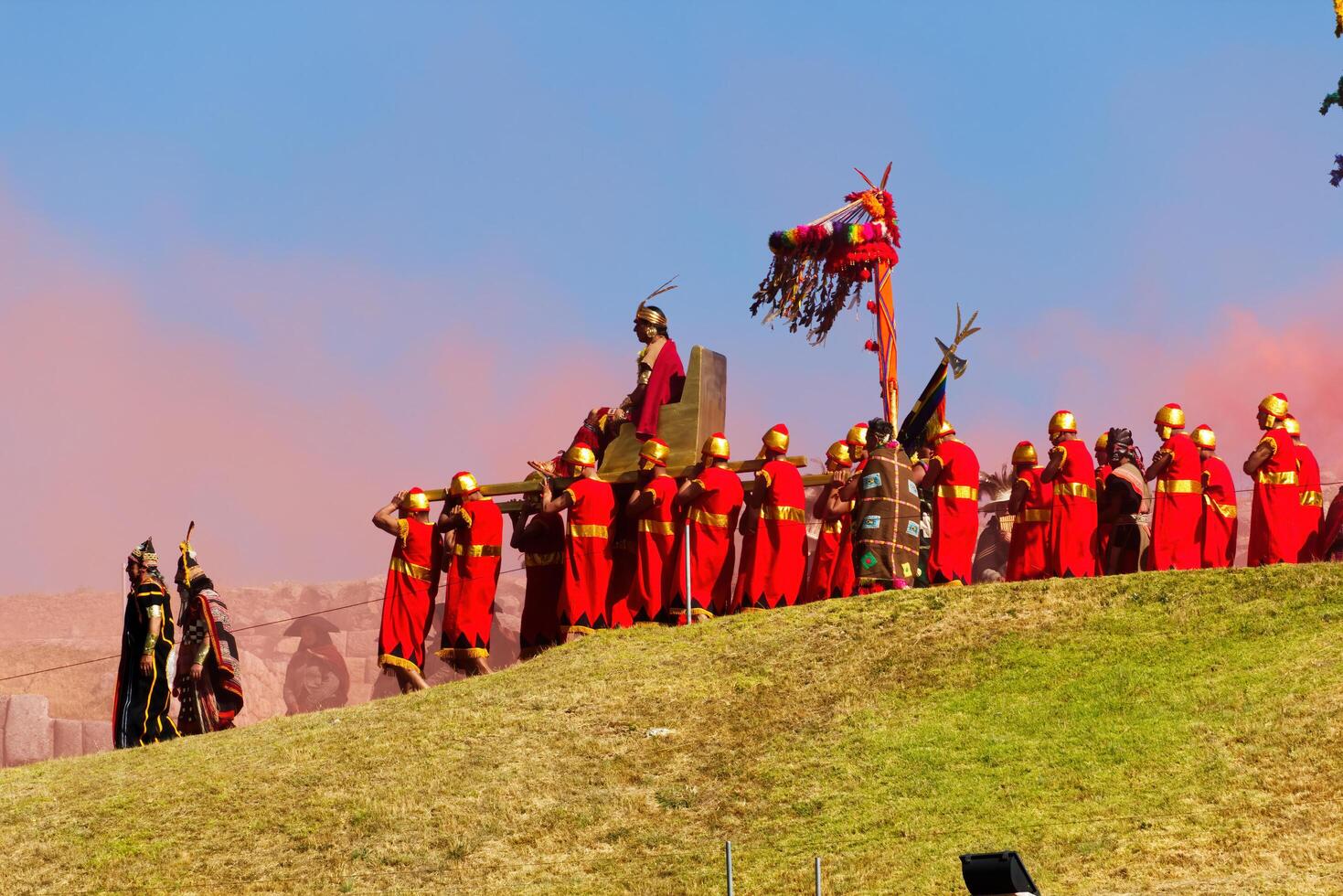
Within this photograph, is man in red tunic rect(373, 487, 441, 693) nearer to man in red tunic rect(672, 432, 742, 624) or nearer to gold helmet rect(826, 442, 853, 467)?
man in red tunic rect(672, 432, 742, 624)

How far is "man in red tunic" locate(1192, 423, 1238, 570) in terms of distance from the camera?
70.4 ft

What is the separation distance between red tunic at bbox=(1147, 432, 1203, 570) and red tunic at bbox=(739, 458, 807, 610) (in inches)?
153

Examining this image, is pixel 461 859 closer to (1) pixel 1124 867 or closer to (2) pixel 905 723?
(2) pixel 905 723

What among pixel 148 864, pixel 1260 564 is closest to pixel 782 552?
pixel 1260 564

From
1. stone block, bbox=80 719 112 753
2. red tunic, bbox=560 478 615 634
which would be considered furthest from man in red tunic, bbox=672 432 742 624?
stone block, bbox=80 719 112 753

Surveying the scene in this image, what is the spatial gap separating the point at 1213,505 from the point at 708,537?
17.6ft

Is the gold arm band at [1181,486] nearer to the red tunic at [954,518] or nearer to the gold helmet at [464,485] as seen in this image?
the red tunic at [954,518]

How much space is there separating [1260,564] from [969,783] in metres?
6.43

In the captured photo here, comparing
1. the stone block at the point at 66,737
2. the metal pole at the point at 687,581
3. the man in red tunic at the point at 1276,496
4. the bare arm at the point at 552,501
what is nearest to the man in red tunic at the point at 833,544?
the metal pole at the point at 687,581

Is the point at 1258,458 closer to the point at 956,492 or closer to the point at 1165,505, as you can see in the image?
the point at 1165,505

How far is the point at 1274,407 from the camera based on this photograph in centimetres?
2131

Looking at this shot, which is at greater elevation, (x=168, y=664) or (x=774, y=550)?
(x=774, y=550)

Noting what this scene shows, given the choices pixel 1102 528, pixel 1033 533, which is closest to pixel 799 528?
pixel 1033 533

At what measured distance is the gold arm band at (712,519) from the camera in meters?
22.6
